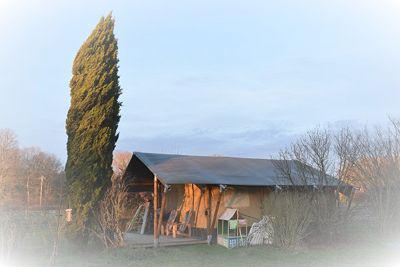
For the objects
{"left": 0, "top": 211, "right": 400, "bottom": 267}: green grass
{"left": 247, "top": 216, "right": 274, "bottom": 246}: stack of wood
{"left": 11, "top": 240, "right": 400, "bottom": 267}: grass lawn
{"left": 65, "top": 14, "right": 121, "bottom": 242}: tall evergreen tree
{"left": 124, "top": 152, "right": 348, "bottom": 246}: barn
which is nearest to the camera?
{"left": 0, "top": 211, "right": 400, "bottom": 267}: green grass

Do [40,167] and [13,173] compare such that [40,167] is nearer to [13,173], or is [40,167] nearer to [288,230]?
[13,173]

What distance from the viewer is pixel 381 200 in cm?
1656

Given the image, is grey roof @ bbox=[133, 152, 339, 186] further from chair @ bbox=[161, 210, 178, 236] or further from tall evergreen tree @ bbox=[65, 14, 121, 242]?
chair @ bbox=[161, 210, 178, 236]

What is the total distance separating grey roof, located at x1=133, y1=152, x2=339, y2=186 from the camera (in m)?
14.2

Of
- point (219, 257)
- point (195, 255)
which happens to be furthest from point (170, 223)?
point (219, 257)

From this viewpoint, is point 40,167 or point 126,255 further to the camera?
point 40,167

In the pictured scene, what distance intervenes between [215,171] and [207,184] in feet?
6.21

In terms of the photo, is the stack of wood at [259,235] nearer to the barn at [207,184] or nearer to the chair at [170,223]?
the barn at [207,184]

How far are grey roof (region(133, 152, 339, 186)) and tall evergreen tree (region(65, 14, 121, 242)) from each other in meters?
2.32

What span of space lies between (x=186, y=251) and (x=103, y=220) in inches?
117

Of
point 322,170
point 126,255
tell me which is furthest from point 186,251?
point 322,170

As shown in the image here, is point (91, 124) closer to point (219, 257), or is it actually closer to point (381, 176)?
point (219, 257)

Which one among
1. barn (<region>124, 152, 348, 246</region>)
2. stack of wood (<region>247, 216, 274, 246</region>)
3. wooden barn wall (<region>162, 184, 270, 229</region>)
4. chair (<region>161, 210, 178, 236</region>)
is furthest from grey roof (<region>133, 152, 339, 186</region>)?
chair (<region>161, 210, 178, 236</region>)

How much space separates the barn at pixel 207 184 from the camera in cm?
1449
